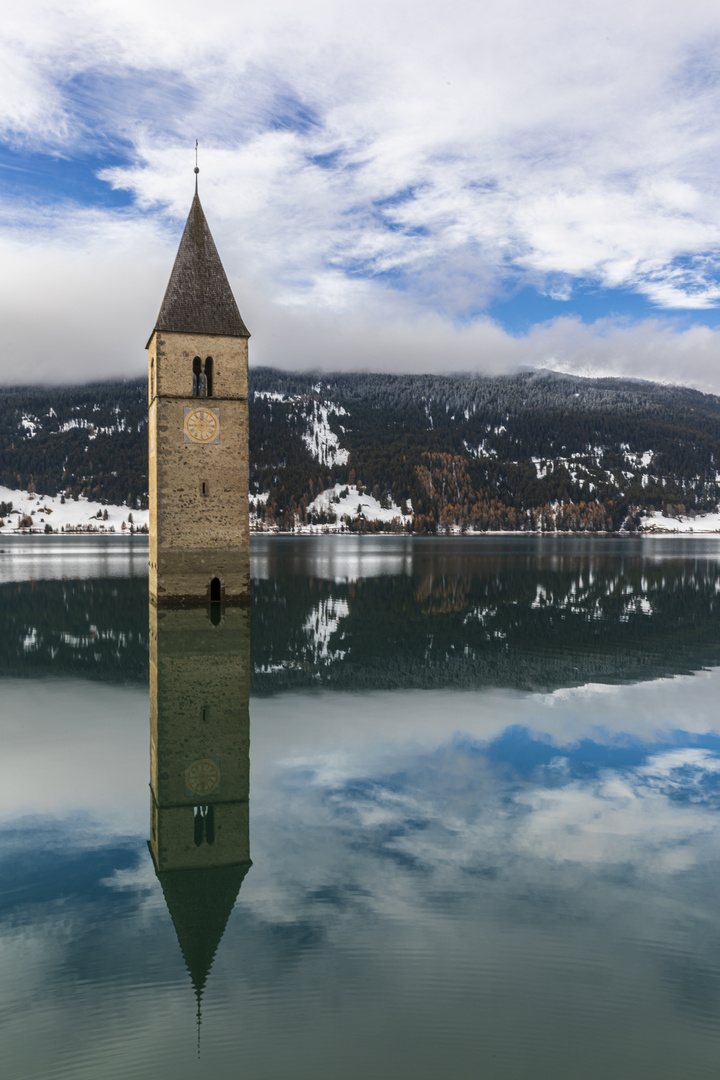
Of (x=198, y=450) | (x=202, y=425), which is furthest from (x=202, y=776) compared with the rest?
(x=202, y=425)

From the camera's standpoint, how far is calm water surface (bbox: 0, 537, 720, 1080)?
5.52 m

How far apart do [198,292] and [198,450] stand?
743cm

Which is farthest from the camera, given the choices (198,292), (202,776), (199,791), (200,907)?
(198,292)

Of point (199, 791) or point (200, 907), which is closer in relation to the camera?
point (200, 907)

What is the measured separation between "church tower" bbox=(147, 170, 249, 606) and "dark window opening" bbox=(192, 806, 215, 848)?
24.6m

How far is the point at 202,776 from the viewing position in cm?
1129

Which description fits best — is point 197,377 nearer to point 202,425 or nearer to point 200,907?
point 202,425

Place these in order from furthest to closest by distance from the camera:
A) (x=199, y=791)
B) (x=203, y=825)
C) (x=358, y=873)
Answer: (x=199, y=791)
(x=203, y=825)
(x=358, y=873)

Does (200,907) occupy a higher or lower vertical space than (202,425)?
lower

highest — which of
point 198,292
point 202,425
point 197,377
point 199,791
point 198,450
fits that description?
point 198,292

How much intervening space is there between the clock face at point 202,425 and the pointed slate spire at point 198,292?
3.64 metres

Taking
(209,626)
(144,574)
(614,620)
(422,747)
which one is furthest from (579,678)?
(144,574)

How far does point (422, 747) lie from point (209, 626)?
15766 mm

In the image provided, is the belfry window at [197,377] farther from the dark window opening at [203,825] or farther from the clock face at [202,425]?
the dark window opening at [203,825]
